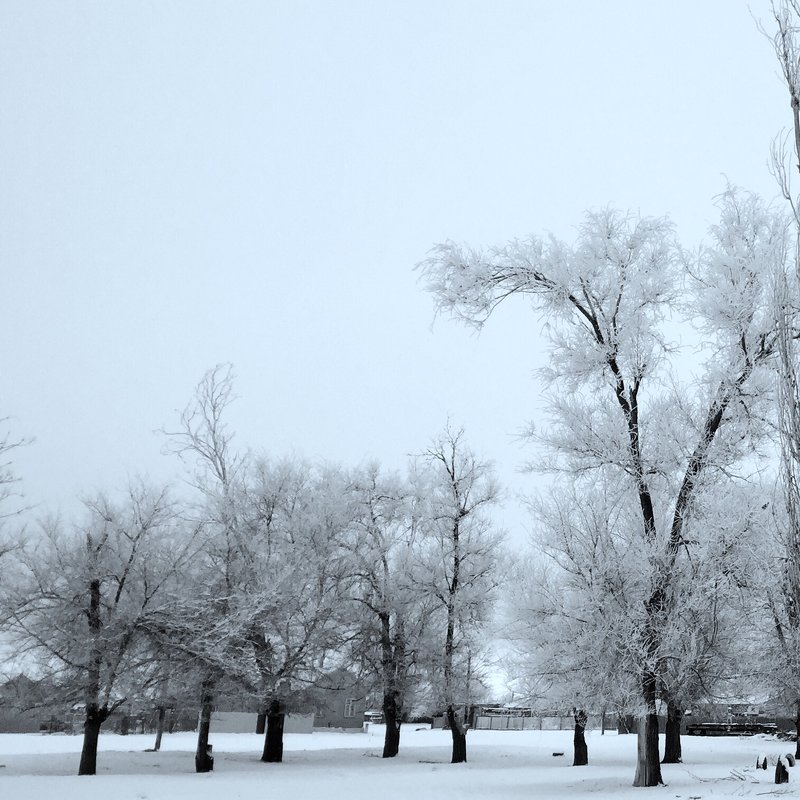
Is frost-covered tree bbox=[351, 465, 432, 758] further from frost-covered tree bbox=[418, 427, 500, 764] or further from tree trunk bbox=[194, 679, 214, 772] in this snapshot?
tree trunk bbox=[194, 679, 214, 772]

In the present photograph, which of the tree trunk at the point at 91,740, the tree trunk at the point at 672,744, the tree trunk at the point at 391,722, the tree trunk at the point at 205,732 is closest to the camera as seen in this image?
the tree trunk at the point at 91,740

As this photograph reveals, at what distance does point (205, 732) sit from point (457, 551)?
389 inches

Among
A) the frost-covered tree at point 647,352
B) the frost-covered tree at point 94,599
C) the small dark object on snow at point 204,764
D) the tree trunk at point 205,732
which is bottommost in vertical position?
the small dark object on snow at point 204,764

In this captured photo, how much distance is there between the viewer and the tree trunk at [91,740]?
64.2 ft

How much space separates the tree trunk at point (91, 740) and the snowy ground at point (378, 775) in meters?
0.53

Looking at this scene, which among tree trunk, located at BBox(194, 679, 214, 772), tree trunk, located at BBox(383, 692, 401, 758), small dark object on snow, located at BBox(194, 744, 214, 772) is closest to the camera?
small dark object on snow, located at BBox(194, 744, 214, 772)

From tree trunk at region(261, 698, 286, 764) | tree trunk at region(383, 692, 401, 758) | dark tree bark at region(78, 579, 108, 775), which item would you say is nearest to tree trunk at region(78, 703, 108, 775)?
dark tree bark at region(78, 579, 108, 775)

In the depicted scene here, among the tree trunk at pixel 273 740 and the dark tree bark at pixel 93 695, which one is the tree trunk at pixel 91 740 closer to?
the dark tree bark at pixel 93 695

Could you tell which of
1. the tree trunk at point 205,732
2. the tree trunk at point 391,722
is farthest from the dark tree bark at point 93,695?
the tree trunk at point 391,722

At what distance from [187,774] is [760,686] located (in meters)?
13.7

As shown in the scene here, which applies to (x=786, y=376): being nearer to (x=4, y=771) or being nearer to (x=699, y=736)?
(x=4, y=771)

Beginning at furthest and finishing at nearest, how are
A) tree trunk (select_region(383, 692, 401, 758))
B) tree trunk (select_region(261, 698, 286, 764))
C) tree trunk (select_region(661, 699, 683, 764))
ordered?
tree trunk (select_region(383, 692, 401, 758)) < tree trunk (select_region(261, 698, 286, 764)) < tree trunk (select_region(661, 699, 683, 764))

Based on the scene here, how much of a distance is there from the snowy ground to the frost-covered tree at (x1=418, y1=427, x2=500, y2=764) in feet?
10.8

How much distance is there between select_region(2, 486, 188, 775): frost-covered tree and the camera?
1975 cm
